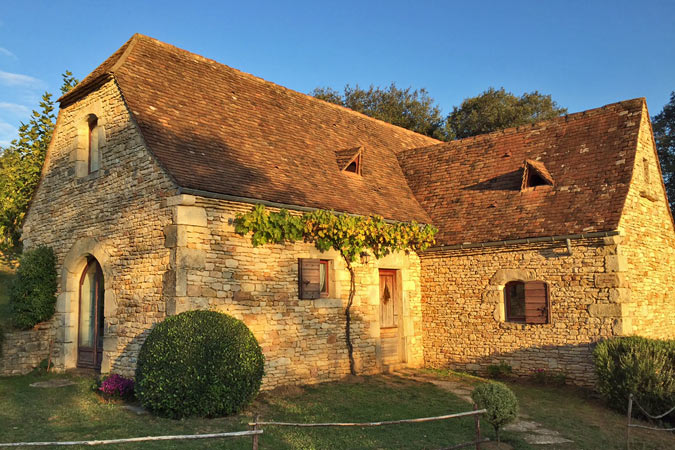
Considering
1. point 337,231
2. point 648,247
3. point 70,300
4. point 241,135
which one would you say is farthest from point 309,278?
point 648,247

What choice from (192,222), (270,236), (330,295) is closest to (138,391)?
(192,222)

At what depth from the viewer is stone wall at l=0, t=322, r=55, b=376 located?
1241cm

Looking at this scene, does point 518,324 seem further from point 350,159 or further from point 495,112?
point 495,112

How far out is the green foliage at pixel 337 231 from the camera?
35.2ft

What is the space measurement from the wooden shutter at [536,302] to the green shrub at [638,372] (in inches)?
74.7

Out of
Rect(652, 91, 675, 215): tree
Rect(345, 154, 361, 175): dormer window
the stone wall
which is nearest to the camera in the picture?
the stone wall

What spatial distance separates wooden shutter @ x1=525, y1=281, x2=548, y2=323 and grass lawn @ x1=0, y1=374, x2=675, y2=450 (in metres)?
1.55

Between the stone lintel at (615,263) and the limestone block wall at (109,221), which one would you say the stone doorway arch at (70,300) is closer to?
the limestone block wall at (109,221)

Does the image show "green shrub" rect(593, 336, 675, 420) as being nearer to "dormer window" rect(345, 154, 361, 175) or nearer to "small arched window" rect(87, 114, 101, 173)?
"dormer window" rect(345, 154, 361, 175)

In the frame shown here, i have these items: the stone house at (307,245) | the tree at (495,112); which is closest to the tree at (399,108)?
the tree at (495,112)

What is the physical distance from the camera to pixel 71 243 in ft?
41.4

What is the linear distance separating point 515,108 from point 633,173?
19.6 meters

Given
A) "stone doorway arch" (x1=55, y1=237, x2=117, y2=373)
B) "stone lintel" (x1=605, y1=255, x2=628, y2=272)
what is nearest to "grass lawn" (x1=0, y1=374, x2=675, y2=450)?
"stone doorway arch" (x1=55, y1=237, x2=117, y2=373)

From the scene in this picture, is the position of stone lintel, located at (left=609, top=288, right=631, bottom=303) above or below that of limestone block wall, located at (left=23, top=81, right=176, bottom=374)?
below
